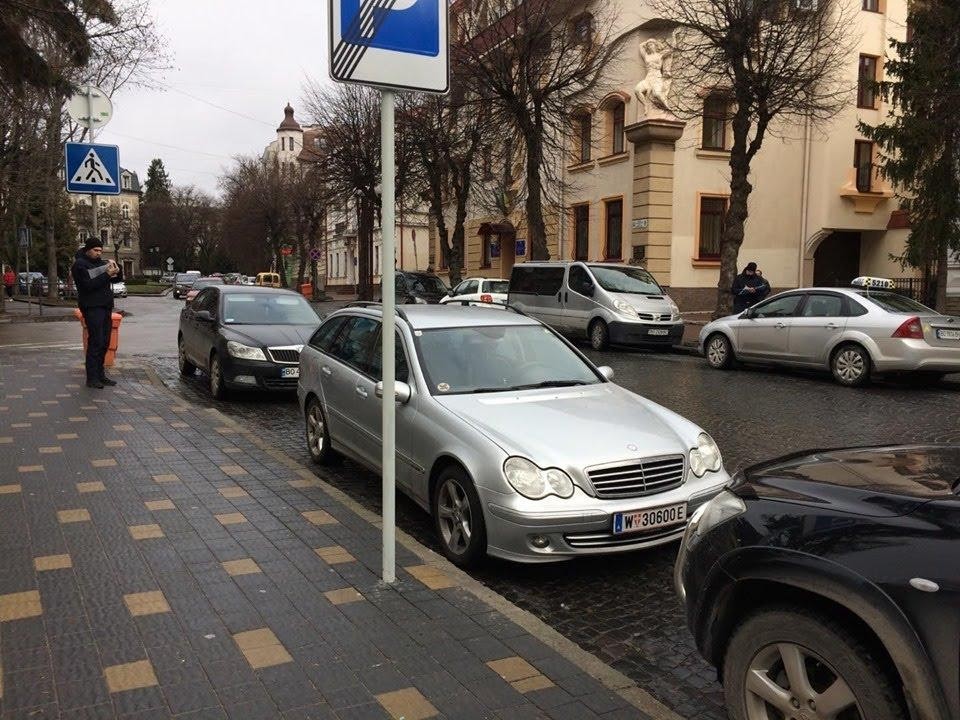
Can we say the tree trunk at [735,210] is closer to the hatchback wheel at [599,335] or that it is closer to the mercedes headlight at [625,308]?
the mercedes headlight at [625,308]

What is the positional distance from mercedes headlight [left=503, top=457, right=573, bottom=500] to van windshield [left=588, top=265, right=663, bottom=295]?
1329 centimetres

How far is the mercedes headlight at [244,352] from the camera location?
33.6ft

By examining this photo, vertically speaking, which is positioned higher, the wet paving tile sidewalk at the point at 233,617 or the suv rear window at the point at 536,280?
the suv rear window at the point at 536,280

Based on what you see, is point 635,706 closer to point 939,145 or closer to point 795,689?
point 795,689

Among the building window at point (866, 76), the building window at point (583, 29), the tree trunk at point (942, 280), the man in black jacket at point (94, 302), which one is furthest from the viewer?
the building window at point (866, 76)

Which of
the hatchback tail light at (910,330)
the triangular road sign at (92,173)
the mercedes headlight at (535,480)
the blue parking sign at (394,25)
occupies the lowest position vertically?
the mercedes headlight at (535,480)

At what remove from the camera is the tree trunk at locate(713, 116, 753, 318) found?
60.4 ft

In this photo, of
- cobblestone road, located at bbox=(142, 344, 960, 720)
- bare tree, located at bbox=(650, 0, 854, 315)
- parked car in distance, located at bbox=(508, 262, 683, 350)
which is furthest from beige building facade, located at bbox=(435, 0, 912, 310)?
cobblestone road, located at bbox=(142, 344, 960, 720)

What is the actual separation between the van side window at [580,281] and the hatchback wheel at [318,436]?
11.1m

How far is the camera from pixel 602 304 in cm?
1708

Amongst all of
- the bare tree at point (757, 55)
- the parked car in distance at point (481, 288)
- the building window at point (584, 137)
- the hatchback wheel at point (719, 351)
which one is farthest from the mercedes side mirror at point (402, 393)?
the building window at point (584, 137)

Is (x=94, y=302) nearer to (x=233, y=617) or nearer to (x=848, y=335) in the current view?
(x=233, y=617)

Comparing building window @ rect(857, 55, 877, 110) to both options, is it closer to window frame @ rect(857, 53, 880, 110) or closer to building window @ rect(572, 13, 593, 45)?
window frame @ rect(857, 53, 880, 110)

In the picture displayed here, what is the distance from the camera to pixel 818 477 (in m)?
2.79
